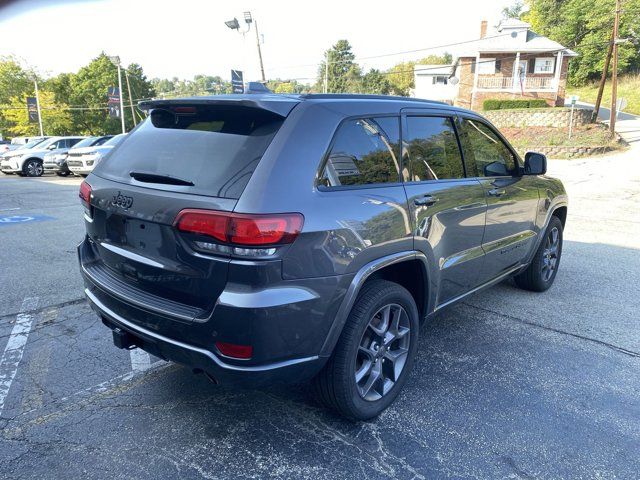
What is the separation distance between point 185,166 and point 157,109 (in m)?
0.64

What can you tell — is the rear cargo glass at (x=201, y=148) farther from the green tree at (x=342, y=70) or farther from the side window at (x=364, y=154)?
the green tree at (x=342, y=70)

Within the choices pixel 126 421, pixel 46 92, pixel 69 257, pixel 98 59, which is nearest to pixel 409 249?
pixel 126 421

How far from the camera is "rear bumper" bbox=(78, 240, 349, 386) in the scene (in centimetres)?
212

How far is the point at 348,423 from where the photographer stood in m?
2.75

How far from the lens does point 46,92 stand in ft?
180

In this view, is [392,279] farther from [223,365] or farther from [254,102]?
[254,102]

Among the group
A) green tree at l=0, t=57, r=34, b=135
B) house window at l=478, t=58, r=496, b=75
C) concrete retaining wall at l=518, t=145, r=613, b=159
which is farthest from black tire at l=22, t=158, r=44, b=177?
green tree at l=0, t=57, r=34, b=135

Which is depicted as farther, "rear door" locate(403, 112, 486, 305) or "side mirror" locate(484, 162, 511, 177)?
"side mirror" locate(484, 162, 511, 177)

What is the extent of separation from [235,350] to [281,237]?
1.86 ft

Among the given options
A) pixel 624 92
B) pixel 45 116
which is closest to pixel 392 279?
pixel 624 92

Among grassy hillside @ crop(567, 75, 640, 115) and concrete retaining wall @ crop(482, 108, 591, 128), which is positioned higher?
grassy hillside @ crop(567, 75, 640, 115)

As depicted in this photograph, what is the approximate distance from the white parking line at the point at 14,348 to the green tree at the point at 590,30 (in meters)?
58.9

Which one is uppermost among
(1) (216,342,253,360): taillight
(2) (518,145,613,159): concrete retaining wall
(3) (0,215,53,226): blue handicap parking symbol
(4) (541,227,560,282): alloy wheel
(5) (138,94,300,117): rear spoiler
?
(5) (138,94,300,117): rear spoiler

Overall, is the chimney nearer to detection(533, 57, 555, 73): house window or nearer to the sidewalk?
detection(533, 57, 555, 73): house window
